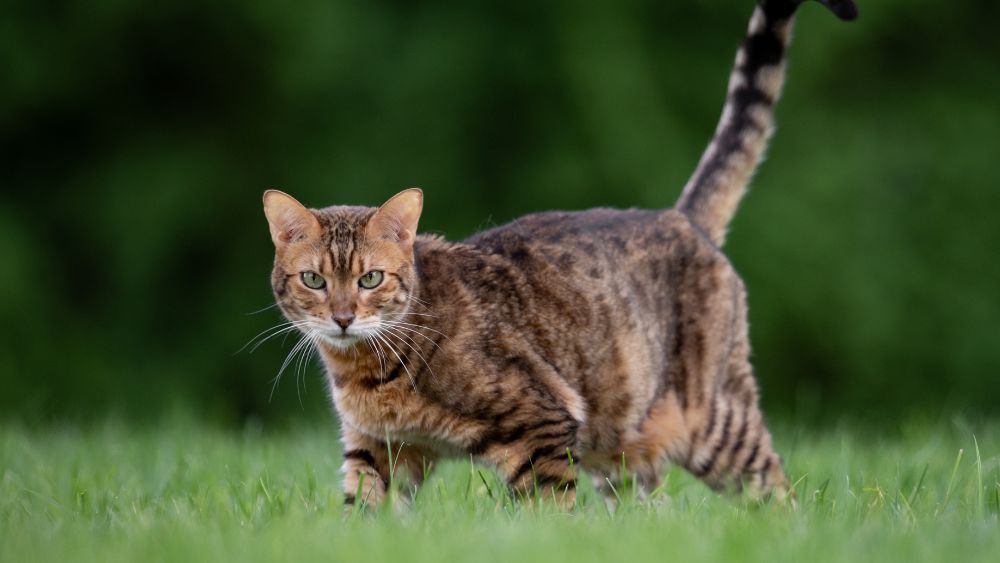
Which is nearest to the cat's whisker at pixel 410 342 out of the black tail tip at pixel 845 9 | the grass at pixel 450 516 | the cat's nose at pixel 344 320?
the cat's nose at pixel 344 320

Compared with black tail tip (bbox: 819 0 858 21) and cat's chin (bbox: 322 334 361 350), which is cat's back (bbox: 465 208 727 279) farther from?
black tail tip (bbox: 819 0 858 21)

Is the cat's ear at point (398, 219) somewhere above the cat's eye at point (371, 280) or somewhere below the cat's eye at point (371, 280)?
above

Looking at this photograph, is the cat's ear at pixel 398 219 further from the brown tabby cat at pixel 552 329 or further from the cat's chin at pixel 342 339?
the cat's chin at pixel 342 339

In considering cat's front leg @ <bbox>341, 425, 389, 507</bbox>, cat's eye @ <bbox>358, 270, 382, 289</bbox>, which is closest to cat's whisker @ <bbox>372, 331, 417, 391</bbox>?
cat's eye @ <bbox>358, 270, 382, 289</bbox>

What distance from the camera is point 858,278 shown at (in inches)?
338

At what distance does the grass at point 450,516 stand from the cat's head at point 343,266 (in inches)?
20.8

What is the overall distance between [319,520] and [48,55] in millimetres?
6714

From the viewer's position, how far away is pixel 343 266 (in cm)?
395

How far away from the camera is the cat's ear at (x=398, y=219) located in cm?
402

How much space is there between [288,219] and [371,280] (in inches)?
14.1

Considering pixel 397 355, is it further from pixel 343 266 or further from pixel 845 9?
pixel 845 9

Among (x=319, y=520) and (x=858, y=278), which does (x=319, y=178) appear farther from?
(x=319, y=520)

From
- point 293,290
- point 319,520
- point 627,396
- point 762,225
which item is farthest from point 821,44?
point 319,520

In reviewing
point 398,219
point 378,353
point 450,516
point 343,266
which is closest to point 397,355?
point 378,353
